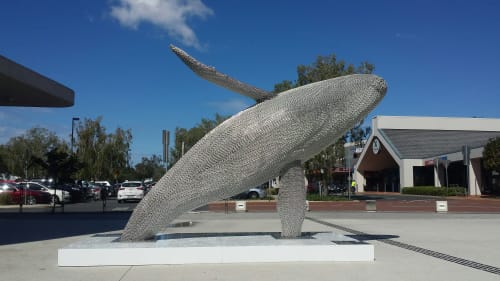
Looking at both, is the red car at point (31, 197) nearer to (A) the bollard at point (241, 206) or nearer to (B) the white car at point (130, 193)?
(B) the white car at point (130, 193)

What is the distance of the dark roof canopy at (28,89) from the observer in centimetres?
1580

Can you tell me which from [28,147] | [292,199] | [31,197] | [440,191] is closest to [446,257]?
[292,199]

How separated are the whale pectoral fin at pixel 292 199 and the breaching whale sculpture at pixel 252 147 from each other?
0.07ft

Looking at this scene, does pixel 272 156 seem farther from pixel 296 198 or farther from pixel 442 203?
pixel 442 203

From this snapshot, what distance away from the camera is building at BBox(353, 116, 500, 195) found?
45031mm

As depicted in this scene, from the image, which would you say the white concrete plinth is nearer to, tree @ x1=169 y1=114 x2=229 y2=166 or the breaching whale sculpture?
the breaching whale sculpture

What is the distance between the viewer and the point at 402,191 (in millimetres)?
50531

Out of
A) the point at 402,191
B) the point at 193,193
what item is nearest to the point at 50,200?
the point at 193,193

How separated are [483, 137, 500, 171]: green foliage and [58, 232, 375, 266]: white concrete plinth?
31.4 metres

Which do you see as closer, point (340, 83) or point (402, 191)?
point (340, 83)

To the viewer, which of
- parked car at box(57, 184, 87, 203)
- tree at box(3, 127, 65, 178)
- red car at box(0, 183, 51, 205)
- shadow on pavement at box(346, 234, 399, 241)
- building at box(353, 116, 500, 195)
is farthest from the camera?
tree at box(3, 127, 65, 178)

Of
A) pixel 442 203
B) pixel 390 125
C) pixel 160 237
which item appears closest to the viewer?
pixel 160 237

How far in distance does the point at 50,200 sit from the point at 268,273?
27924 millimetres

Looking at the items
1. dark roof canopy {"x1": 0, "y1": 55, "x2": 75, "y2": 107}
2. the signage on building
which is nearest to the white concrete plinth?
dark roof canopy {"x1": 0, "y1": 55, "x2": 75, "y2": 107}
